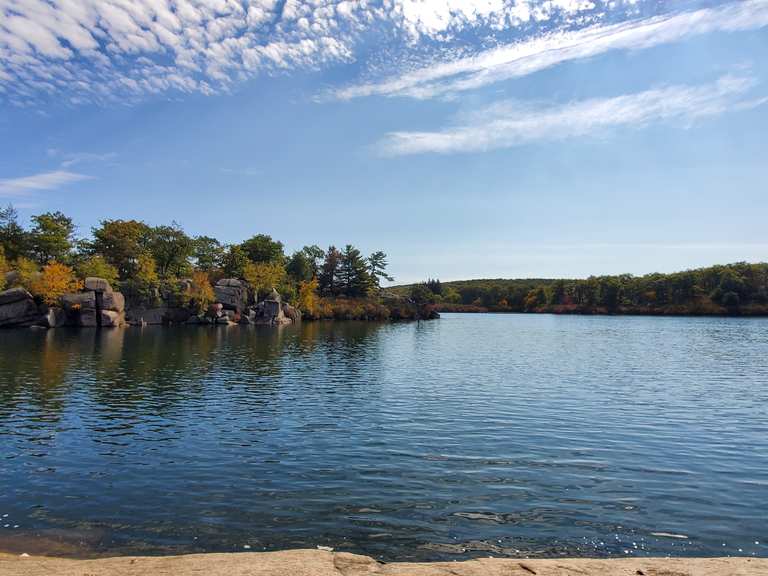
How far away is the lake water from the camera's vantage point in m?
12.4

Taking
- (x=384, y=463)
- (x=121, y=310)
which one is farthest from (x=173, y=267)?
(x=384, y=463)

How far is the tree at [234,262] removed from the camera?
130m

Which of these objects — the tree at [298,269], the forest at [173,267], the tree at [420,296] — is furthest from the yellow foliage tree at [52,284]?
the tree at [420,296]

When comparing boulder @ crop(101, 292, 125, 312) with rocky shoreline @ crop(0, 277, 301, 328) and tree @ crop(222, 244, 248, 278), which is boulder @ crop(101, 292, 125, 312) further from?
tree @ crop(222, 244, 248, 278)

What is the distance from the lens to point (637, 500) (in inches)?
579

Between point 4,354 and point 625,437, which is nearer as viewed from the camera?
point 625,437

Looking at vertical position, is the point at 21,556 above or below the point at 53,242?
below

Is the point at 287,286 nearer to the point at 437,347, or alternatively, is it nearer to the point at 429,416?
the point at 437,347

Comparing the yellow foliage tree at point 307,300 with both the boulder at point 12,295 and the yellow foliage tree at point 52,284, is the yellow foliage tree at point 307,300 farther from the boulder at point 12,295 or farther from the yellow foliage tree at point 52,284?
the boulder at point 12,295

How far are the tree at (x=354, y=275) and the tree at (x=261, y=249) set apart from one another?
26.0 m

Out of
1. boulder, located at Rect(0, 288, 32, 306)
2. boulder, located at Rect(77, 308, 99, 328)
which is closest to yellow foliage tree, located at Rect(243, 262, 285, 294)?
boulder, located at Rect(77, 308, 99, 328)

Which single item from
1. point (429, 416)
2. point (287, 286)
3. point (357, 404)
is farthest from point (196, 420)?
point (287, 286)

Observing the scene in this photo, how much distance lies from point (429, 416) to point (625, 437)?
8.82 meters

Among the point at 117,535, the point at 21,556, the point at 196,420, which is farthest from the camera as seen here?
the point at 196,420
